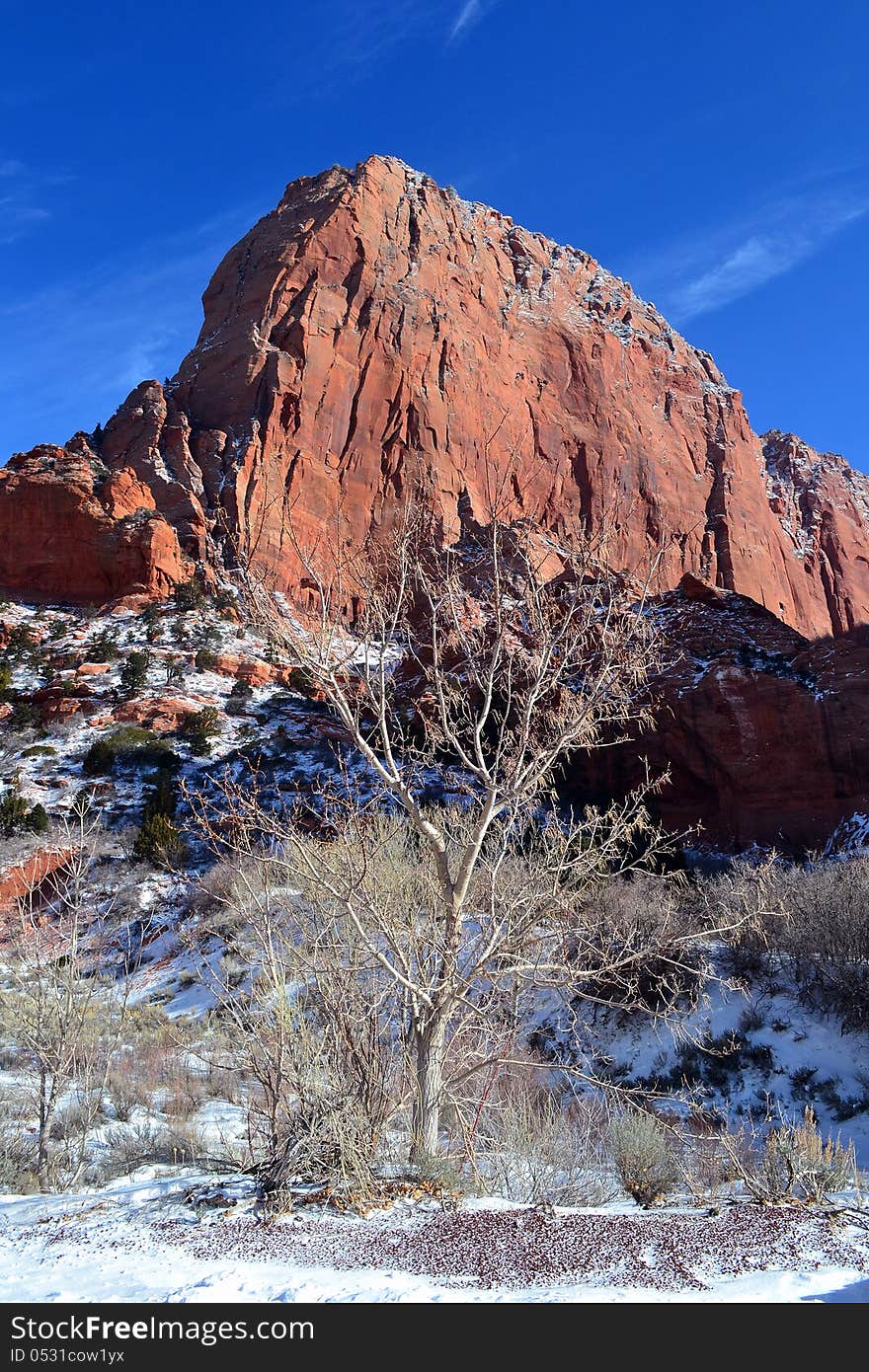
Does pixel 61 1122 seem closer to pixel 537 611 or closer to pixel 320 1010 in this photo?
pixel 320 1010

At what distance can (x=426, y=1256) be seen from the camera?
374cm

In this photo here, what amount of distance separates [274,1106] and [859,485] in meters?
107

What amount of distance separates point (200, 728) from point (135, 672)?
5.68 metres

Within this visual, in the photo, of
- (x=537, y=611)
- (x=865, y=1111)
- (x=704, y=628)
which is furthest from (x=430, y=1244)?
(x=704, y=628)

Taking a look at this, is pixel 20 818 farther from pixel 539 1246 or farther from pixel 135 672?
pixel 539 1246

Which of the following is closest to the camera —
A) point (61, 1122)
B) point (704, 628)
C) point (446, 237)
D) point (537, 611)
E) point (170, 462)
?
point (537, 611)

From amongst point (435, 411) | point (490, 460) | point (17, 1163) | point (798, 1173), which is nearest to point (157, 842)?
point (490, 460)

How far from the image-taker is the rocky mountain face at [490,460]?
30.4 meters

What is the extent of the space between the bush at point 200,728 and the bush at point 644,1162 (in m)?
25.1

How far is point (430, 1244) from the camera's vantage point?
3875 mm

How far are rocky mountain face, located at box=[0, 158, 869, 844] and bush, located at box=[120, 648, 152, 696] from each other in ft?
21.9

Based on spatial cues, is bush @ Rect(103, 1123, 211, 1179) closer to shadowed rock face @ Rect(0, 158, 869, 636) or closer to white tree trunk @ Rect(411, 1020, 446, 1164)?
white tree trunk @ Rect(411, 1020, 446, 1164)

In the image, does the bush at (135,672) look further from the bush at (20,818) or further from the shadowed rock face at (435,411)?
the bush at (20,818)

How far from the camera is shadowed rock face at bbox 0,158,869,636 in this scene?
5094 centimetres
